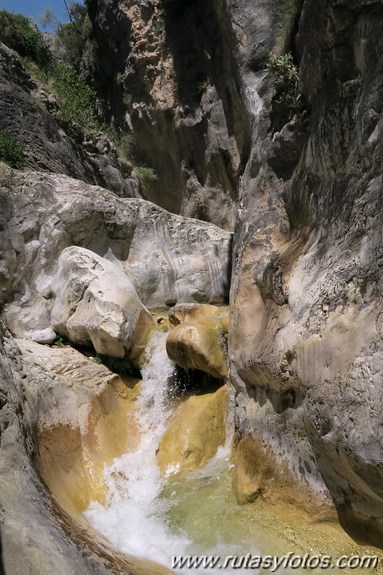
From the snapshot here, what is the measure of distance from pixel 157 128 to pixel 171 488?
624 inches

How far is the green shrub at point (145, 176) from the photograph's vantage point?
17719mm

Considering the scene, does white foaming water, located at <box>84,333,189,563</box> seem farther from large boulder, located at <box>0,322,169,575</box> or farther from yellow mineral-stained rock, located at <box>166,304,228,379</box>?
yellow mineral-stained rock, located at <box>166,304,228,379</box>

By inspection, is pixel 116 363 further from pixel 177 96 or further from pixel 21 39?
pixel 21 39

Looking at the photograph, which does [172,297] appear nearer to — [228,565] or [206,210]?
[228,565]

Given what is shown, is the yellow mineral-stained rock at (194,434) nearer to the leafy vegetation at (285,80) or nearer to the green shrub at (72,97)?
the leafy vegetation at (285,80)

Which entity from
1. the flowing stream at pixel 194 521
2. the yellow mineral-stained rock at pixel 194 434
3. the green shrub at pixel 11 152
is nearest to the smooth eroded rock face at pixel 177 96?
the green shrub at pixel 11 152

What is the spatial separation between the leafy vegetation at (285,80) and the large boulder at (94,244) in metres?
4.78

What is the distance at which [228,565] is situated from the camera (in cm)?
446

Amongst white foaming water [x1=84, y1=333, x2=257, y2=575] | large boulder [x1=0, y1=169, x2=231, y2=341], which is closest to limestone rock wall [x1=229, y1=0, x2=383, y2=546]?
white foaming water [x1=84, y1=333, x2=257, y2=575]

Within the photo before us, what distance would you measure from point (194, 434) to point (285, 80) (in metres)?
5.14

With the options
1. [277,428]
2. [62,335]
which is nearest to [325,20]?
[277,428]

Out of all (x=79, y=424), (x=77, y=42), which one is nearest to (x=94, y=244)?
(x=79, y=424)

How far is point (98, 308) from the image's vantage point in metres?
8.07

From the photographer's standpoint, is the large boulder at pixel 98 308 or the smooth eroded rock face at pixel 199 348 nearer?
the smooth eroded rock face at pixel 199 348
